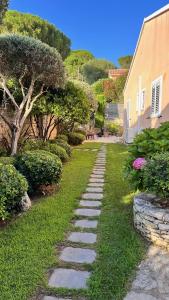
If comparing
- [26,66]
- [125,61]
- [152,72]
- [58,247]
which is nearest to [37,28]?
[152,72]

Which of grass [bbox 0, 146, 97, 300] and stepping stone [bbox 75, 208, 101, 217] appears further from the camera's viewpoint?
stepping stone [bbox 75, 208, 101, 217]

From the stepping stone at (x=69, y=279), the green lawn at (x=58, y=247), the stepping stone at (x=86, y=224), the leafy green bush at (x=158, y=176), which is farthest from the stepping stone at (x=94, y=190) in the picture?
the stepping stone at (x=69, y=279)

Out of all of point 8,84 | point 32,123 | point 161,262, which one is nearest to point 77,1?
point 32,123

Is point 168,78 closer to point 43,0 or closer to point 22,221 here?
point 22,221

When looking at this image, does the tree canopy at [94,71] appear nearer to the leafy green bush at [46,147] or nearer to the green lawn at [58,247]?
the leafy green bush at [46,147]

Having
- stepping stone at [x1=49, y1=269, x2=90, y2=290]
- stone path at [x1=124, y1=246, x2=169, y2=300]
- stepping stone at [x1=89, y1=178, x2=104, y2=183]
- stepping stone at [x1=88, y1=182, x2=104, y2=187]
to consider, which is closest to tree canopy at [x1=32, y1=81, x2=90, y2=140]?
stepping stone at [x1=89, y1=178, x2=104, y2=183]

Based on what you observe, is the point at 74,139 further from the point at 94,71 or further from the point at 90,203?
the point at 94,71

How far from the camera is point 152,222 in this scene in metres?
4.07

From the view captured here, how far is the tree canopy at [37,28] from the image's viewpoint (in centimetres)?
2342

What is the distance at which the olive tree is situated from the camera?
24.5 ft

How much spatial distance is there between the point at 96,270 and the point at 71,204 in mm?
2383

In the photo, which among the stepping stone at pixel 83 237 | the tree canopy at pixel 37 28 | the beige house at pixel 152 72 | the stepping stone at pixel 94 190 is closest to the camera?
the stepping stone at pixel 83 237

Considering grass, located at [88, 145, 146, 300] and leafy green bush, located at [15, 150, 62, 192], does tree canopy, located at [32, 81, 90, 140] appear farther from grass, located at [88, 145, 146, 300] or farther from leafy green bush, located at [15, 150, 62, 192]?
grass, located at [88, 145, 146, 300]

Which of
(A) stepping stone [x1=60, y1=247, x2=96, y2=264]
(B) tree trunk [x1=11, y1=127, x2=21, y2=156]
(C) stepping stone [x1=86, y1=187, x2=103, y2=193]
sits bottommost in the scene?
(A) stepping stone [x1=60, y1=247, x2=96, y2=264]
